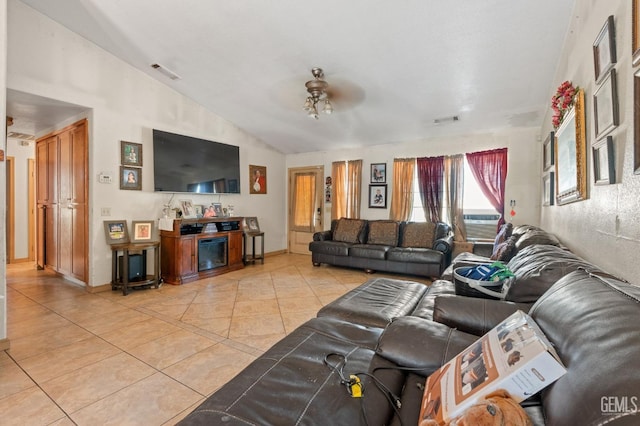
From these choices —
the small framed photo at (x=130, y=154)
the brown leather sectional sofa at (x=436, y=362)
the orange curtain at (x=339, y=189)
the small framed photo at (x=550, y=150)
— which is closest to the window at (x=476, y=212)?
the small framed photo at (x=550, y=150)

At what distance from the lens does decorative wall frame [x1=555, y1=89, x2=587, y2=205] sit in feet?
6.16

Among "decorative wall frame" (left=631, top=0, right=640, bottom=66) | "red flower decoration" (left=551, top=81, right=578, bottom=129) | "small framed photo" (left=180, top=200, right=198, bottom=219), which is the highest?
"red flower decoration" (left=551, top=81, right=578, bottom=129)

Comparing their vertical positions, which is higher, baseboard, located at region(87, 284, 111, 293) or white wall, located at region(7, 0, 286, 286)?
white wall, located at region(7, 0, 286, 286)

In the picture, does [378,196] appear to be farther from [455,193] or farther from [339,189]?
[455,193]

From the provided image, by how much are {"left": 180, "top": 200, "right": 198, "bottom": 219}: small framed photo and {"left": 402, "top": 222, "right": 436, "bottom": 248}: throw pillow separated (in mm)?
3621

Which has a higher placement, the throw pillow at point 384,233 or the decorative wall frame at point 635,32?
the decorative wall frame at point 635,32

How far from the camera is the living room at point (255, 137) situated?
134cm

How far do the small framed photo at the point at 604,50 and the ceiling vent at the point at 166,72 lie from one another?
446 cm

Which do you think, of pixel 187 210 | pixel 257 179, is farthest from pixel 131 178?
pixel 257 179

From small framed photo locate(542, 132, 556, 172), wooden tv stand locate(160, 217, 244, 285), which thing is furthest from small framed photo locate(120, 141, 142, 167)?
small framed photo locate(542, 132, 556, 172)

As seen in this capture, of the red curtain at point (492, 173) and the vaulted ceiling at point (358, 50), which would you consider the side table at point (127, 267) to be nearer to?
the vaulted ceiling at point (358, 50)

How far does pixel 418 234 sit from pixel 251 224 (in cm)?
320

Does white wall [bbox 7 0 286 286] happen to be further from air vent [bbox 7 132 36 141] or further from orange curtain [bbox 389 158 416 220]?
orange curtain [bbox 389 158 416 220]

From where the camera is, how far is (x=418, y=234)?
4.96 m
